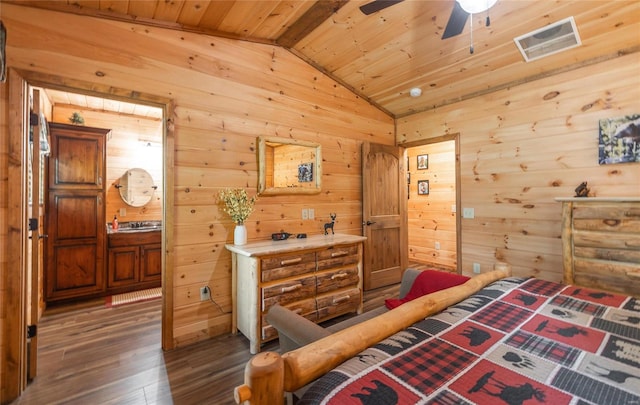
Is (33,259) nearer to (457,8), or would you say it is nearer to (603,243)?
(457,8)

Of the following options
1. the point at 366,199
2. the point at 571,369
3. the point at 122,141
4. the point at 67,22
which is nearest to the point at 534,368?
the point at 571,369

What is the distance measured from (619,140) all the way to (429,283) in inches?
91.3

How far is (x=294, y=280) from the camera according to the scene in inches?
103

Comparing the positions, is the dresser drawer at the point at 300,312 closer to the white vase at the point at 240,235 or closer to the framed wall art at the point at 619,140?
the white vase at the point at 240,235

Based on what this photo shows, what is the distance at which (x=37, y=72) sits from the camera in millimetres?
1989

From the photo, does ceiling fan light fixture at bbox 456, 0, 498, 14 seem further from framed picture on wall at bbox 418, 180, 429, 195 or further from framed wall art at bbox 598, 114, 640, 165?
framed picture on wall at bbox 418, 180, 429, 195

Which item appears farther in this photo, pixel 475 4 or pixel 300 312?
pixel 300 312

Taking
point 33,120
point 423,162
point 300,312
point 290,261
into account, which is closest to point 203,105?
point 33,120

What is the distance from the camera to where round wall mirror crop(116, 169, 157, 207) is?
442 cm

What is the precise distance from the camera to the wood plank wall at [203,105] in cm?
210

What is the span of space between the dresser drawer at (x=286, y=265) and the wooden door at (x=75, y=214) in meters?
2.65

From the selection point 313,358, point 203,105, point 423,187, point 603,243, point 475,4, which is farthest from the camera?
point 423,187

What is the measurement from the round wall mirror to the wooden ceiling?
111 inches

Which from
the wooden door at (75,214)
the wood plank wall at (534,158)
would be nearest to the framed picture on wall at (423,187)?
the wood plank wall at (534,158)
